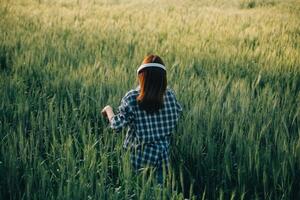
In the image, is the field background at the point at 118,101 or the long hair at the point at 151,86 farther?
the long hair at the point at 151,86

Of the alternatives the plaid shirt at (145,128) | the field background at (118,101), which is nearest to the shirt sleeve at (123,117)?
the plaid shirt at (145,128)

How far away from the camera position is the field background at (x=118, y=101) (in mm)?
1687

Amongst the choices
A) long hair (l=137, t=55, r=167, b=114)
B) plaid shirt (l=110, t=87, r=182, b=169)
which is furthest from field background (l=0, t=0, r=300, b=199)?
long hair (l=137, t=55, r=167, b=114)

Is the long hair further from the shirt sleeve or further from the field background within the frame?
the field background

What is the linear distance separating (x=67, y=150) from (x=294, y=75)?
243 centimetres

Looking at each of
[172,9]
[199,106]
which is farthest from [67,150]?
[172,9]

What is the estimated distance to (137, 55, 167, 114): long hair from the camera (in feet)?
A: 6.00

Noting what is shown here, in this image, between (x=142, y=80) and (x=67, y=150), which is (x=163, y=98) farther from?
(x=67, y=150)

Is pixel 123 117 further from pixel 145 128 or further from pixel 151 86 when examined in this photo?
pixel 151 86

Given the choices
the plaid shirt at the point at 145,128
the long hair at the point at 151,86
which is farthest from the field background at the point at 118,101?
the long hair at the point at 151,86

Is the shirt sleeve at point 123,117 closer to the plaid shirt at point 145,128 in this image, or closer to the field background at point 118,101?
the plaid shirt at point 145,128

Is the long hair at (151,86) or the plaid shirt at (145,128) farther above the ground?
the long hair at (151,86)

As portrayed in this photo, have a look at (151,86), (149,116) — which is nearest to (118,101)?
(149,116)

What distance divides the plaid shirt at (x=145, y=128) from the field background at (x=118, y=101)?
98mm
